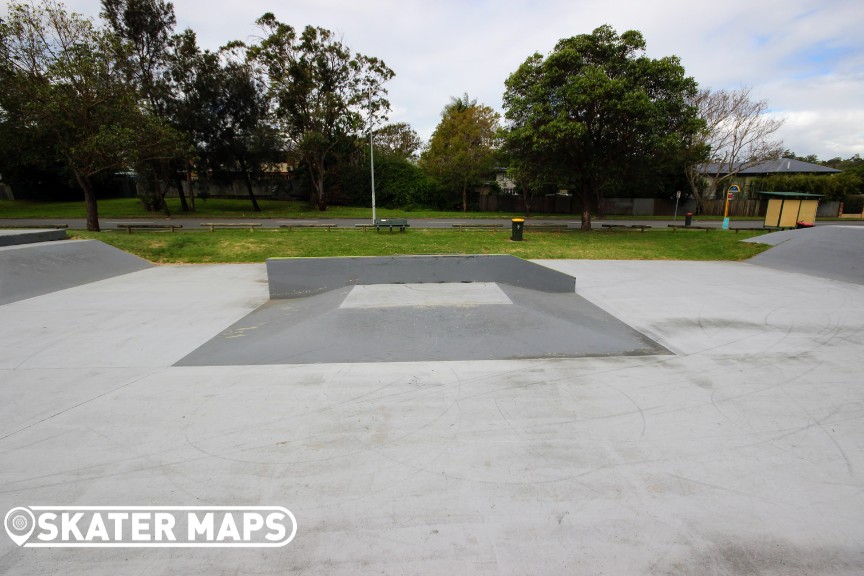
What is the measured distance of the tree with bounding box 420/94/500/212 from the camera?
34.5 m

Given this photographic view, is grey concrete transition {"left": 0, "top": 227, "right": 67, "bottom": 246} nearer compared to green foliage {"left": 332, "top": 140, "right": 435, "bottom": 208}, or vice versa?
grey concrete transition {"left": 0, "top": 227, "right": 67, "bottom": 246}

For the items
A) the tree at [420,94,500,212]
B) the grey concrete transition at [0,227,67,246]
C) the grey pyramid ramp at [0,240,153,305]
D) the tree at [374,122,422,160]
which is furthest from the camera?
the tree at [374,122,422,160]

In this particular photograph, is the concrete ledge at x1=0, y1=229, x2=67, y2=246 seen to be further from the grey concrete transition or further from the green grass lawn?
the green grass lawn

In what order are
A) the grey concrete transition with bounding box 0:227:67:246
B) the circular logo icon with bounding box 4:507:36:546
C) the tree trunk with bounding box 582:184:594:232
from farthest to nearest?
1. the tree trunk with bounding box 582:184:594:232
2. the grey concrete transition with bounding box 0:227:67:246
3. the circular logo icon with bounding box 4:507:36:546

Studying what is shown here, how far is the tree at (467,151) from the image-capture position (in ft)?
113

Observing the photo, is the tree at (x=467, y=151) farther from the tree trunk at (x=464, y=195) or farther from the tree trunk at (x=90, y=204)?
the tree trunk at (x=90, y=204)

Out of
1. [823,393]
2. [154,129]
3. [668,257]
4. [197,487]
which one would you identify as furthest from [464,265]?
[154,129]

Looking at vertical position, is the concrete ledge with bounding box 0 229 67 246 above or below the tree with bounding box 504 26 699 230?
below

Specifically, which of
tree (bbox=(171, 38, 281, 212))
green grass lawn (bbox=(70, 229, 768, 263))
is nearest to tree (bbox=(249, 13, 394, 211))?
tree (bbox=(171, 38, 281, 212))

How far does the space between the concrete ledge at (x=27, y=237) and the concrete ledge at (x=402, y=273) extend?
29.3ft

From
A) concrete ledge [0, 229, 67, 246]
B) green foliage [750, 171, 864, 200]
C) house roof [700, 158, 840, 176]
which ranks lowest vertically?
concrete ledge [0, 229, 67, 246]

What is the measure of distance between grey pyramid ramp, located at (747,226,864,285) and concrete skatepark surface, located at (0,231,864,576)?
697 centimetres

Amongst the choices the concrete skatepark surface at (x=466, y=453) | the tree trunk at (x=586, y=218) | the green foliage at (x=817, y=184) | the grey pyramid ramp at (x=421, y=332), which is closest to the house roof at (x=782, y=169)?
the green foliage at (x=817, y=184)

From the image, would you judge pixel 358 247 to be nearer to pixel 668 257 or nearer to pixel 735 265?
pixel 668 257
